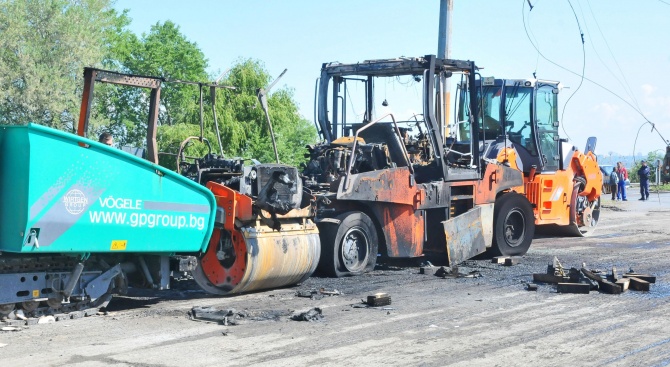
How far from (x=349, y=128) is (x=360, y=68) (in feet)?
3.09

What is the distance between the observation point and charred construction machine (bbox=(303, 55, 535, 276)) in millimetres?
12852

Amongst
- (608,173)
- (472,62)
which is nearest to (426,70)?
(472,62)

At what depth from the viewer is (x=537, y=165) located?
18.4 m

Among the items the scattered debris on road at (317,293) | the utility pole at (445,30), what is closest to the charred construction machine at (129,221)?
the scattered debris on road at (317,293)

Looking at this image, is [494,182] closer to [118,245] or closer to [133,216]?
[133,216]

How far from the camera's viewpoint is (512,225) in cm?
1612

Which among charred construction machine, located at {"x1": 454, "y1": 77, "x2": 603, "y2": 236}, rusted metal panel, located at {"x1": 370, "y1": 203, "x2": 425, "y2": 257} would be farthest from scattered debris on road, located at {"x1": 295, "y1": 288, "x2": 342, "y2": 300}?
charred construction machine, located at {"x1": 454, "y1": 77, "x2": 603, "y2": 236}

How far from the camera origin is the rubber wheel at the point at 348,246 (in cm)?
1254

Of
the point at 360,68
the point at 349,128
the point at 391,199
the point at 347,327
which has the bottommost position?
the point at 347,327

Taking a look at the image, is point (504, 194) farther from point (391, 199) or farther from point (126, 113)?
point (126, 113)

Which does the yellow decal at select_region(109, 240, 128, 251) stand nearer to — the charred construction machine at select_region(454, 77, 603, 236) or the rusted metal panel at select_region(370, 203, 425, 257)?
the rusted metal panel at select_region(370, 203, 425, 257)

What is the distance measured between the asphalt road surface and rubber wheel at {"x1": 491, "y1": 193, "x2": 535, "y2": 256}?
2796mm

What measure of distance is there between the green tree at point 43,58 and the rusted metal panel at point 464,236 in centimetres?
3124

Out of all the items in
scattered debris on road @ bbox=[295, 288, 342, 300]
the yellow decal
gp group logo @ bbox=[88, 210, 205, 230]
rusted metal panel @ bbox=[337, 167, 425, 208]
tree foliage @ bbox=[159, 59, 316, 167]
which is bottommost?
scattered debris on road @ bbox=[295, 288, 342, 300]
